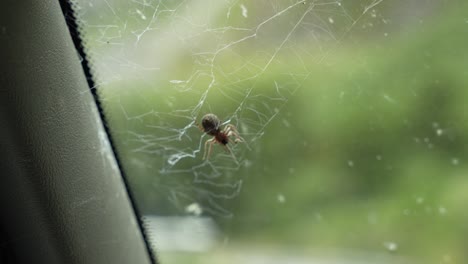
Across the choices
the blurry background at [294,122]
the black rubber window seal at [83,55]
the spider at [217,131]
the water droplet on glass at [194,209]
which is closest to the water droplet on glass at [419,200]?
the blurry background at [294,122]

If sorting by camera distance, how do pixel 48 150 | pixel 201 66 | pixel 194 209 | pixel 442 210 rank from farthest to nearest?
pixel 194 209, pixel 442 210, pixel 201 66, pixel 48 150

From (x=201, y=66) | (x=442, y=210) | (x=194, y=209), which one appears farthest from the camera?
(x=194, y=209)

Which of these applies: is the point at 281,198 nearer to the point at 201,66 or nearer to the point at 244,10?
the point at 201,66

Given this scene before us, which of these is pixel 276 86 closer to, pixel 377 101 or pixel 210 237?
pixel 377 101

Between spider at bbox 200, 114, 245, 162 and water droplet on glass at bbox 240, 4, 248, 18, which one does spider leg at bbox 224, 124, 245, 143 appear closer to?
spider at bbox 200, 114, 245, 162

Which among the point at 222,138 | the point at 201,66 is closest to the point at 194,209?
the point at 222,138

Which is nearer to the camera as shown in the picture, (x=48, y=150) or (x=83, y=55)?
(x=48, y=150)

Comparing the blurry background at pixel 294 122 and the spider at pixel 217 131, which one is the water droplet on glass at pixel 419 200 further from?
the spider at pixel 217 131

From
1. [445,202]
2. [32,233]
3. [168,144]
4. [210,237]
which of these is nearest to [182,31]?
[168,144]
